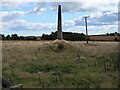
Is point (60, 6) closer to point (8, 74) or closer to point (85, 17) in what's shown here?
point (85, 17)

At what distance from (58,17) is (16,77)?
76.8 feet

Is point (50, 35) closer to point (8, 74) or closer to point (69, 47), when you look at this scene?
point (69, 47)

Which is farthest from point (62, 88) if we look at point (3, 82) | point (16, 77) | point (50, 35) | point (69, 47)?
point (50, 35)

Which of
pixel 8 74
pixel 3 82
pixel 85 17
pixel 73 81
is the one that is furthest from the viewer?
pixel 85 17

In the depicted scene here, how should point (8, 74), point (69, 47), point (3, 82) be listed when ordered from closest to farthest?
point (3, 82) < point (8, 74) < point (69, 47)

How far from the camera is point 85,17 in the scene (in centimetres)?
4928

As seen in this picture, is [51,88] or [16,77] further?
[16,77]

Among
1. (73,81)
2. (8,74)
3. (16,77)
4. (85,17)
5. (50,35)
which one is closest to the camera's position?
(73,81)

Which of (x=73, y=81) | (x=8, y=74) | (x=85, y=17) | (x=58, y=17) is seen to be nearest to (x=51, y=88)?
(x=73, y=81)

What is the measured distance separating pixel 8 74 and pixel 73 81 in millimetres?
3492

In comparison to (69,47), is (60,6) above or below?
above

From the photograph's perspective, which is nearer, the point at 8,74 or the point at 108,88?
the point at 108,88

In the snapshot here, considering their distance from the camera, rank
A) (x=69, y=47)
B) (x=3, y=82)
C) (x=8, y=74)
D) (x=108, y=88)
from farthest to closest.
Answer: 1. (x=69, y=47)
2. (x=8, y=74)
3. (x=108, y=88)
4. (x=3, y=82)

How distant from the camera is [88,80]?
940 centimetres
